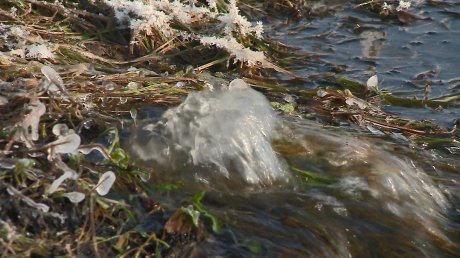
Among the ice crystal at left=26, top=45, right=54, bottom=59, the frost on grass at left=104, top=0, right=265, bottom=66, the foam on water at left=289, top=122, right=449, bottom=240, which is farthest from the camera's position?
the frost on grass at left=104, top=0, right=265, bottom=66

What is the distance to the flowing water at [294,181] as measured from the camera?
8.05 ft

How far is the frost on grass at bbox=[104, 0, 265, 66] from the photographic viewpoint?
171 inches

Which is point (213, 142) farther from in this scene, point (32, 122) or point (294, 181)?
point (32, 122)

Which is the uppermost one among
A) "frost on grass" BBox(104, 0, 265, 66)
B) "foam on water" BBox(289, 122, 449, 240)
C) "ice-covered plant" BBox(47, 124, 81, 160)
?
"ice-covered plant" BBox(47, 124, 81, 160)

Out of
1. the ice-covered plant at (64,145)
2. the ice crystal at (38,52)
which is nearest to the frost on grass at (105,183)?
the ice-covered plant at (64,145)

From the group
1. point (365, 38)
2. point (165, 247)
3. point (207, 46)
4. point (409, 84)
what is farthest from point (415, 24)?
point (165, 247)

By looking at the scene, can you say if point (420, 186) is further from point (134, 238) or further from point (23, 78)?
point (23, 78)

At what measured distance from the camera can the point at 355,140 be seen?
3.11 metres

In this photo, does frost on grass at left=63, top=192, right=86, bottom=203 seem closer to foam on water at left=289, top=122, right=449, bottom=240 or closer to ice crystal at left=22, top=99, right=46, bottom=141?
ice crystal at left=22, top=99, right=46, bottom=141

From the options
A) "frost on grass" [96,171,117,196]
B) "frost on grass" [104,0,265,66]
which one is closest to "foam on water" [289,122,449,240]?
"frost on grass" [96,171,117,196]

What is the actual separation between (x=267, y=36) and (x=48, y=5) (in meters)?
1.50

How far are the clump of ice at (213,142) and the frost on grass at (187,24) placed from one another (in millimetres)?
1568

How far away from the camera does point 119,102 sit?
3.09 metres

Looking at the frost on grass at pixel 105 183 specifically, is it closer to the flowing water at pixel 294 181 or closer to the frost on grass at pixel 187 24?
the flowing water at pixel 294 181
